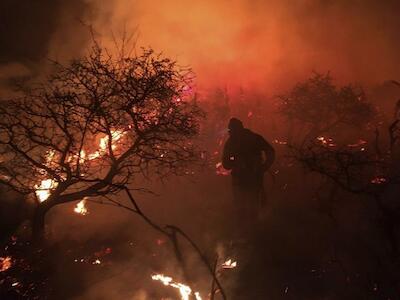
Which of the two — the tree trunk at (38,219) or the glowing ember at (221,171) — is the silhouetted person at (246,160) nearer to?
the tree trunk at (38,219)

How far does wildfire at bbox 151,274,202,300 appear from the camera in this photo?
23.8 feet

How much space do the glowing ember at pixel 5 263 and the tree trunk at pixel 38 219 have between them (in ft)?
2.28

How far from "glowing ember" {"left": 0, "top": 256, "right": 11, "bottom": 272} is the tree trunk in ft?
2.28

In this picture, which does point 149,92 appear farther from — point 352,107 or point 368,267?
point 352,107

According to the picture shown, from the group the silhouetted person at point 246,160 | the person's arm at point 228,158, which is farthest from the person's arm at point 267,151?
the person's arm at point 228,158

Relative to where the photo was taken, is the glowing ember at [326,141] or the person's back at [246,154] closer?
the person's back at [246,154]

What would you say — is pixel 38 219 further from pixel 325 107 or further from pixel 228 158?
pixel 325 107

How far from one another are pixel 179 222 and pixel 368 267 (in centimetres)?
520

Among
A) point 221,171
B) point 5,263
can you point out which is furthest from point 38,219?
point 221,171

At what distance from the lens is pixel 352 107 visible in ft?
51.0

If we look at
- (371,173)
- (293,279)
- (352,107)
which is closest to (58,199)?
(293,279)

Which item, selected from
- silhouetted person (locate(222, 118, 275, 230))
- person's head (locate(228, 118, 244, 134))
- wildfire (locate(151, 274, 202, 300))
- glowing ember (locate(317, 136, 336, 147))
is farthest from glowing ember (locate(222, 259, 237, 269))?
glowing ember (locate(317, 136, 336, 147))

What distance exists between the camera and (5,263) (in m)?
8.59

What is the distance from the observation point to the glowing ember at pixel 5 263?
8.40m
